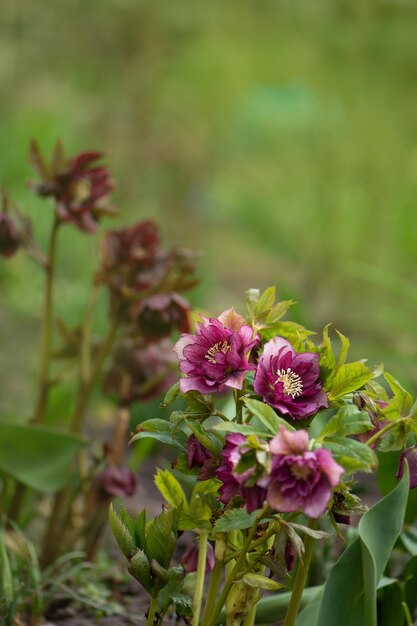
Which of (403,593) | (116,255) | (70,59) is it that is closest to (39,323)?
(116,255)

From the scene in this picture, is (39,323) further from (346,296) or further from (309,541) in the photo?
(309,541)

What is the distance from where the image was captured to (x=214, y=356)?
2.31ft

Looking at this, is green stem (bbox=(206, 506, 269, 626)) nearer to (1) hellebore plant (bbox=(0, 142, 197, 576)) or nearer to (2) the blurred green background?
(1) hellebore plant (bbox=(0, 142, 197, 576))

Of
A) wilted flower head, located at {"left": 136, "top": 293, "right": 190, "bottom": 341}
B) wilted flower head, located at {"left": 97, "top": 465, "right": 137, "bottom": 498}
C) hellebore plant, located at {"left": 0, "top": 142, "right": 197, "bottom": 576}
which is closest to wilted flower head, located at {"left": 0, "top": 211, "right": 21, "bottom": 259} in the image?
hellebore plant, located at {"left": 0, "top": 142, "right": 197, "bottom": 576}

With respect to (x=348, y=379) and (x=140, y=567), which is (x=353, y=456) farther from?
(x=140, y=567)

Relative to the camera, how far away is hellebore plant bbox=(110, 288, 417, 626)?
64 centimetres

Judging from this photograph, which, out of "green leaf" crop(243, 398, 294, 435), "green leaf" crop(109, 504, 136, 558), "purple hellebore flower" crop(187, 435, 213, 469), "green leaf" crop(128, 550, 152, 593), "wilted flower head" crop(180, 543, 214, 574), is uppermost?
"green leaf" crop(243, 398, 294, 435)

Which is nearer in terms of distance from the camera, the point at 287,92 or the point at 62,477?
the point at 62,477

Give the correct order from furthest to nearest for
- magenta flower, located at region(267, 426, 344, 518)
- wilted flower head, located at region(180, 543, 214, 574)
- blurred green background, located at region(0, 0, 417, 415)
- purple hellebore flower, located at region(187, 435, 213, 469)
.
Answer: blurred green background, located at region(0, 0, 417, 415)
wilted flower head, located at region(180, 543, 214, 574)
purple hellebore flower, located at region(187, 435, 213, 469)
magenta flower, located at region(267, 426, 344, 518)

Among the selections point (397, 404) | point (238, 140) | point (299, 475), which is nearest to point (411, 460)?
point (397, 404)

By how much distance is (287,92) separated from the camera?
13.0ft

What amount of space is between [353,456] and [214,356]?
123mm

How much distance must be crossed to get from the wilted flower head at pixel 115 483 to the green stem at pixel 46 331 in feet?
0.52

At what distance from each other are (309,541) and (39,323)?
5.37ft
